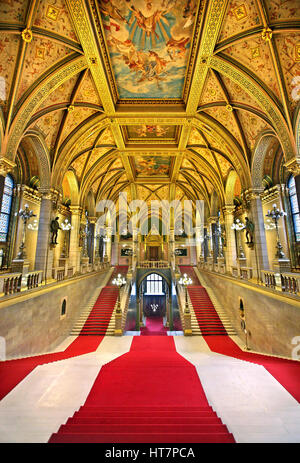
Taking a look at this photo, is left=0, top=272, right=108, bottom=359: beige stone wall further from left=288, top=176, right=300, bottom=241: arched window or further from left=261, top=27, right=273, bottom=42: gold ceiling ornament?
left=288, top=176, right=300, bottom=241: arched window

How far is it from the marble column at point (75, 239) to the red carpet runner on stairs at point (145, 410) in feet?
33.4

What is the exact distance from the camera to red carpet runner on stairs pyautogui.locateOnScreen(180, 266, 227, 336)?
12.0 meters

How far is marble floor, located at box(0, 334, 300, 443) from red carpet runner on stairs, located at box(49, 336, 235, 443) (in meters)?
0.21

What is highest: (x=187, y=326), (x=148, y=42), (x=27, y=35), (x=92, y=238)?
(x=148, y=42)

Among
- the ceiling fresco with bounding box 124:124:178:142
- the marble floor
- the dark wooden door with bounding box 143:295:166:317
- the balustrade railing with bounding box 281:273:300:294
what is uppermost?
the ceiling fresco with bounding box 124:124:178:142

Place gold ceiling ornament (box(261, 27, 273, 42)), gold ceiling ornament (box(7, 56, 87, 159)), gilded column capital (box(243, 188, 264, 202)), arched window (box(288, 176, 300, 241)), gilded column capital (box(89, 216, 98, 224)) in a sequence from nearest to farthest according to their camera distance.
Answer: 1. gold ceiling ornament (box(261, 27, 273, 42))
2. gold ceiling ornament (box(7, 56, 87, 159))
3. gilded column capital (box(243, 188, 264, 202))
4. arched window (box(288, 176, 300, 241))
5. gilded column capital (box(89, 216, 98, 224))

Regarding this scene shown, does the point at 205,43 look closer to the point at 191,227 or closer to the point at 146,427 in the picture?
the point at 146,427

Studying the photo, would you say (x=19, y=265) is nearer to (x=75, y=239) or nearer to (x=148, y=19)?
(x=75, y=239)

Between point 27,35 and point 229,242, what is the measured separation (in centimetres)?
1441

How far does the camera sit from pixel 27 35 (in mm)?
6488

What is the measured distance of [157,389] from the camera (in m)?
4.30

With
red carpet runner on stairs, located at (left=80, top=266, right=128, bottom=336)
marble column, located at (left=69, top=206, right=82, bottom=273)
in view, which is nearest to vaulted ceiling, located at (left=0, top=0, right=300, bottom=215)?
marble column, located at (left=69, top=206, right=82, bottom=273)

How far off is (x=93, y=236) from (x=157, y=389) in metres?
16.4

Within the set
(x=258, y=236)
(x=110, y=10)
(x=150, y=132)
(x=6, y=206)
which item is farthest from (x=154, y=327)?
(x=110, y=10)
